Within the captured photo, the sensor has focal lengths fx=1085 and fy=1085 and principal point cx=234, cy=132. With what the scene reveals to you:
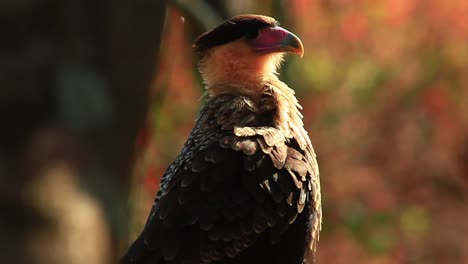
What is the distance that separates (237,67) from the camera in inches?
205

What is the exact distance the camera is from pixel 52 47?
3.79m

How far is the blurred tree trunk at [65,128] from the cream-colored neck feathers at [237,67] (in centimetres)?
110

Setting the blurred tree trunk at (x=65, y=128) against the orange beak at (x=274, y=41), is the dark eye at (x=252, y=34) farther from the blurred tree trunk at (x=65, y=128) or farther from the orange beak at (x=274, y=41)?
the blurred tree trunk at (x=65, y=128)

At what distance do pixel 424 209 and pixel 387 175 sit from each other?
25.1 inches

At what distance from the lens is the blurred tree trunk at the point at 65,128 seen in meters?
3.57

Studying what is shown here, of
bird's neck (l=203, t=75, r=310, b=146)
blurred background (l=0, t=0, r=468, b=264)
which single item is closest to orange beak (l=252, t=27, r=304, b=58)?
bird's neck (l=203, t=75, r=310, b=146)

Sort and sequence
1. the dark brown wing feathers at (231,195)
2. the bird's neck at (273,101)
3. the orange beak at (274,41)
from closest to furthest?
1. the dark brown wing feathers at (231,195)
2. the bird's neck at (273,101)
3. the orange beak at (274,41)

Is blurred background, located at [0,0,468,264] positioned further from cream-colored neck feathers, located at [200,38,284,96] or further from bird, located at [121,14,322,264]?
cream-colored neck feathers, located at [200,38,284,96]

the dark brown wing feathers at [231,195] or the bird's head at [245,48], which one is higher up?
the bird's head at [245,48]

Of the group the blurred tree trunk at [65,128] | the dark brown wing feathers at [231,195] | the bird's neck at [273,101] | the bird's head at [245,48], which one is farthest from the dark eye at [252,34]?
the blurred tree trunk at [65,128]

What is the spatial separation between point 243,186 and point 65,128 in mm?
960

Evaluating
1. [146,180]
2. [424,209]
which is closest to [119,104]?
[146,180]

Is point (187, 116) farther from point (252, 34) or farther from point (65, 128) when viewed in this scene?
point (65, 128)

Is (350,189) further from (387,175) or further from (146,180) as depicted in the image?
(146,180)
